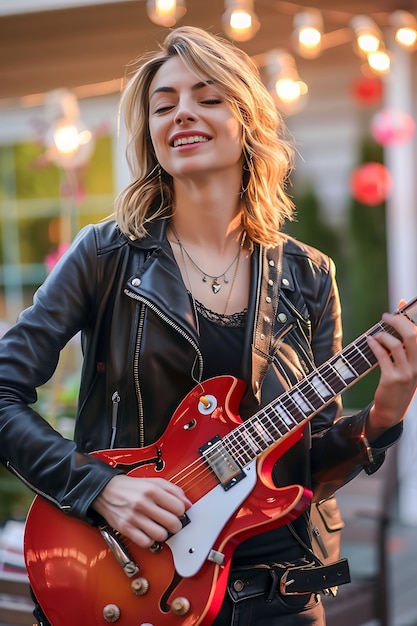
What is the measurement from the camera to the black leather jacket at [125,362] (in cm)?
168

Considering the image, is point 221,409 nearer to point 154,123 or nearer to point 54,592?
point 54,592

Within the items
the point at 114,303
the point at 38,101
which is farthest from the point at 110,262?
the point at 38,101

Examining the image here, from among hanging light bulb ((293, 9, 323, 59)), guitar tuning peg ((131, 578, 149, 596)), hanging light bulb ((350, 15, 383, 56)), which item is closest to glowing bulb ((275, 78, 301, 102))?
hanging light bulb ((293, 9, 323, 59))

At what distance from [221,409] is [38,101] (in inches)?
150

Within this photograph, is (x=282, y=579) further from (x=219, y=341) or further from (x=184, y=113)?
(x=184, y=113)

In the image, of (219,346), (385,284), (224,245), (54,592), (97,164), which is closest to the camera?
(54,592)

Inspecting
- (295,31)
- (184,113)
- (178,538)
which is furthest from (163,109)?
(295,31)

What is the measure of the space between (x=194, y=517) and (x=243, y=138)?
738mm

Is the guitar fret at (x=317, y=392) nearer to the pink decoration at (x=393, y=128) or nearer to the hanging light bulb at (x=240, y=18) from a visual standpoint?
the hanging light bulb at (x=240, y=18)

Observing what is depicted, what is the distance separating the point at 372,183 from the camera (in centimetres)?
609

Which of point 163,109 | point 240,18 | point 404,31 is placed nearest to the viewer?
point 163,109

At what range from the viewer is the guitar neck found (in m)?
1.68

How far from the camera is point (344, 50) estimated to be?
20.7 feet

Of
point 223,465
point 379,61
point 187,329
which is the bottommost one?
point 223,465
